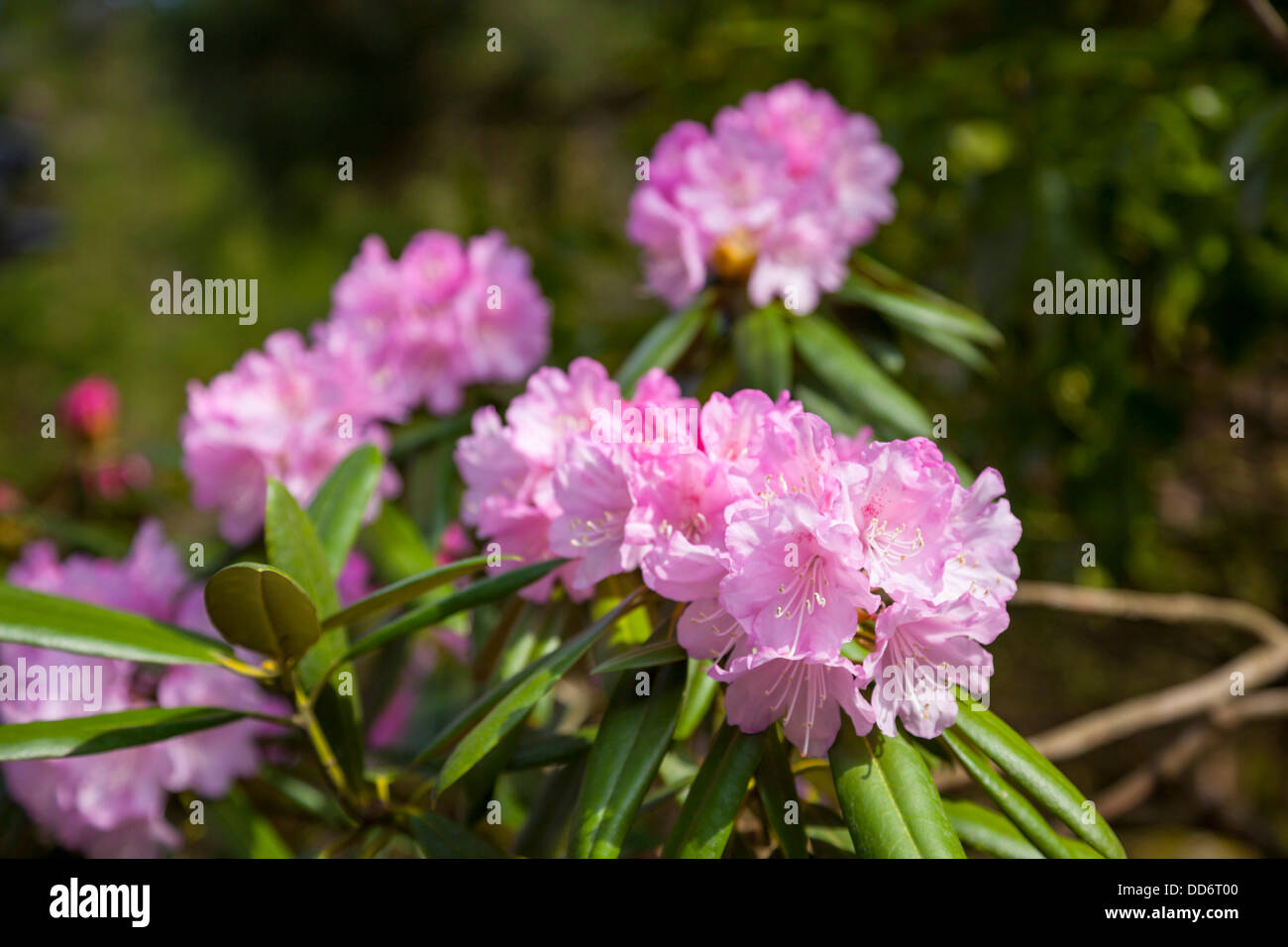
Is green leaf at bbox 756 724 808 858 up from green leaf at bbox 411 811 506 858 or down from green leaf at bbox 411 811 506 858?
up

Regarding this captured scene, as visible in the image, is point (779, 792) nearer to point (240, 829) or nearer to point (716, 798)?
point (716, 798)

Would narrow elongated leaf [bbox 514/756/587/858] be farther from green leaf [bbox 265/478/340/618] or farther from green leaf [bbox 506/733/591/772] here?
green leaf [bbox 265/478/340/618]

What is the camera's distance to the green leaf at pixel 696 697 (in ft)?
2.37

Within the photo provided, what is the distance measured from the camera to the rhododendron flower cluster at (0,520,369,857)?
0.98m

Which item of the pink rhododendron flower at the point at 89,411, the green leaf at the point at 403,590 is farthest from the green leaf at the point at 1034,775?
the pink rhododendron flower at the point at 89,411

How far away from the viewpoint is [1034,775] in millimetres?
616

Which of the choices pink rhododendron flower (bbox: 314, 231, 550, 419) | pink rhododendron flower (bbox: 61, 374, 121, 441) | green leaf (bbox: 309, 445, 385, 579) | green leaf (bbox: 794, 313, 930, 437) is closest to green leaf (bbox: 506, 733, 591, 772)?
green leaf (bbox: 309, 445, 385, 579)

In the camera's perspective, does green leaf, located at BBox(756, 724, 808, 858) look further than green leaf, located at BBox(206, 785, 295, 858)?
No

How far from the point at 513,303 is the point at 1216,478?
1752 millimetres

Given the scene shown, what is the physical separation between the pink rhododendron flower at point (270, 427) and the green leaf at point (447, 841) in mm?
477

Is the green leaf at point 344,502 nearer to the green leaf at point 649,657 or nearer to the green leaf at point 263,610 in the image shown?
the green leaf at point 263,610

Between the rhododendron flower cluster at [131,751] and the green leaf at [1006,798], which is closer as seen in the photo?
the green leaf at [1006,798]
